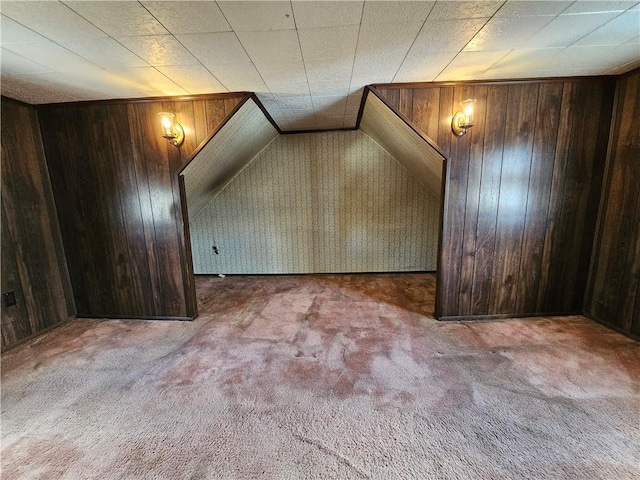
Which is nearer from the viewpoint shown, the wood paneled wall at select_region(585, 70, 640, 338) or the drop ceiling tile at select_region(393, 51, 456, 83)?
the drop ceiling tile at select_region(393, 51, 456, 83)

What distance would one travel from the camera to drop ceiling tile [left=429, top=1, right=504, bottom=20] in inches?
51.7

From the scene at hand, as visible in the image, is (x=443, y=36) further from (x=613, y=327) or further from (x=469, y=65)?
(x=613, y=327)

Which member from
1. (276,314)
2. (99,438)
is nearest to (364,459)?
(99,438)

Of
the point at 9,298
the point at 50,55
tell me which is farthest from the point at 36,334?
the point at 50,55

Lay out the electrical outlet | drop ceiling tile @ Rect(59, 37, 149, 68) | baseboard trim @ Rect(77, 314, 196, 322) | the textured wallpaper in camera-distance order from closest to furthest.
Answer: drop ceiling tile @ Rect(59, 37, 149, 68), the electrical outlet, baseboard trim @ Rect(77, 314, 196, 322), the textured wallpaper

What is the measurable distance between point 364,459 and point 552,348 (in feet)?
6.22

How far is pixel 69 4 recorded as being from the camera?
1228 millimetres

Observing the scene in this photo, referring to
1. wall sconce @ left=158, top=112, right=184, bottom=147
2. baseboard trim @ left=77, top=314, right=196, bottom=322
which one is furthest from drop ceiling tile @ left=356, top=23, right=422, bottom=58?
baseboard trim @ left=77, top=314, right=196, bottom=322

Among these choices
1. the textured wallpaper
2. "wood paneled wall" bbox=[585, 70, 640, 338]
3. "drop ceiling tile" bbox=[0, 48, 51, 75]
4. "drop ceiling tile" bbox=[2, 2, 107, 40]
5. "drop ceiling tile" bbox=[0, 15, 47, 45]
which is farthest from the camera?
the textured wallpaper

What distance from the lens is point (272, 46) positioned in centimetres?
164

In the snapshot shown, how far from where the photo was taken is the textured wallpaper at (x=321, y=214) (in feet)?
13.1

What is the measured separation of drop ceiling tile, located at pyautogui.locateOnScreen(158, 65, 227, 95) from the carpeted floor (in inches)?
87.2

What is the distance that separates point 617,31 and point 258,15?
2.12 metres

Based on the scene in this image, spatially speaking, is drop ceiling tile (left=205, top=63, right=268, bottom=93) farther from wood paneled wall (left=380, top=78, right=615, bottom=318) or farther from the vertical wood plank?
the vertical wood plank
